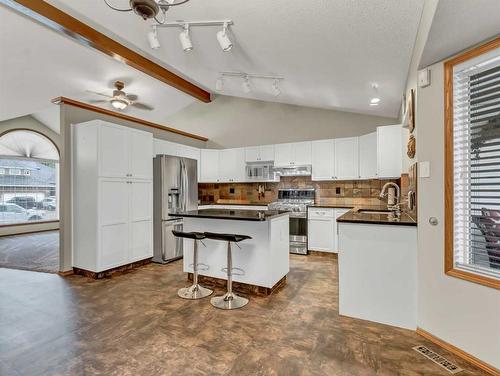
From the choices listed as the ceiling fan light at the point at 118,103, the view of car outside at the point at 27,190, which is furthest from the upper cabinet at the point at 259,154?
the view of car outside at the point at 27,190

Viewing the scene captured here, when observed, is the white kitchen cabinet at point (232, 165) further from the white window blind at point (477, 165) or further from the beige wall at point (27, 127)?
the beige wall at point (27, 127)

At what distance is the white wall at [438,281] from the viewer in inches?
74.0

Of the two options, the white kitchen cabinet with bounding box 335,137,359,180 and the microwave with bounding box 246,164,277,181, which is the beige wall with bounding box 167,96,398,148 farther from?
the microwave with bounding box 246,164,277,181

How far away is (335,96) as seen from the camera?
432 cm

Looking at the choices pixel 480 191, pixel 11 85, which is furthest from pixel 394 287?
pixel 11 85

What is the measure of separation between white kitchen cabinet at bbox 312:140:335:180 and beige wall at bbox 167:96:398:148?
0.37 metres

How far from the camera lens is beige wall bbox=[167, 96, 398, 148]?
529cm

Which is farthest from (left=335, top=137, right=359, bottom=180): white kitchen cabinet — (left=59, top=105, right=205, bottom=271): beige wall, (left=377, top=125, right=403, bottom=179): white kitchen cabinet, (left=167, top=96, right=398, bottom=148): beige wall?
(left=59, top=105, right=205, bottom=271): beige wall

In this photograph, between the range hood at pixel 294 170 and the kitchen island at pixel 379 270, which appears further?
the range hood at pixel 294 170

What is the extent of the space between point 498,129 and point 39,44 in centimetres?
492

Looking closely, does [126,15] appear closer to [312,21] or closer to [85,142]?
[85,142]

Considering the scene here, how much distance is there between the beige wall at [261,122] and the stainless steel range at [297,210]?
116 centimetres

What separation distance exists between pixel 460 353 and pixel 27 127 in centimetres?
962

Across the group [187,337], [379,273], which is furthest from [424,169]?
[187,337]
